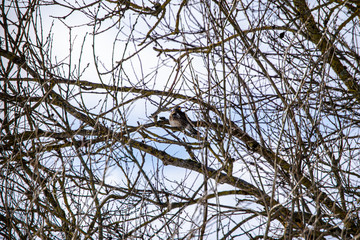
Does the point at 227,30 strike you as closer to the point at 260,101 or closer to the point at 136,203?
the point at 260,101

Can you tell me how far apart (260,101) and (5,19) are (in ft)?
11.0

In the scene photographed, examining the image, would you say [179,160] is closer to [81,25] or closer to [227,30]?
[227,30]

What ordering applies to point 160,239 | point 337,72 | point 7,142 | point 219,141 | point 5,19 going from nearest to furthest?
point 219,141
point 5,19
point 160,239
point 7,142
point 337,72

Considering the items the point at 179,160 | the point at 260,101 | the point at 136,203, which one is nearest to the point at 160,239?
the point at 136,203

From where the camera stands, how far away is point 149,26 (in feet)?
16.9

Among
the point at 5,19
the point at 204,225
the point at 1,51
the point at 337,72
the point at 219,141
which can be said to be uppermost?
the point at 1,51

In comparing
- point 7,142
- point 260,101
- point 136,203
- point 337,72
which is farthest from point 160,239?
point 337,72

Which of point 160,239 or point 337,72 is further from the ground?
point 337,72


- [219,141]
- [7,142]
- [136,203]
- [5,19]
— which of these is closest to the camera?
[219,141]

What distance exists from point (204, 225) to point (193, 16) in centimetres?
297

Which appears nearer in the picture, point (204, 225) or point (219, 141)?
point (204, 225)

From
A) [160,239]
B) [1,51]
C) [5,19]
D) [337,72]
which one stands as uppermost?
[1,51]

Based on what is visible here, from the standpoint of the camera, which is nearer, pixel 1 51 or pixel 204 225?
pixel 204 225

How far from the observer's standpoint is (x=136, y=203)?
4578 mm
